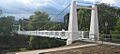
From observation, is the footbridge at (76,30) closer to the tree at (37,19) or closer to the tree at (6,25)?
the tree at (6,25)

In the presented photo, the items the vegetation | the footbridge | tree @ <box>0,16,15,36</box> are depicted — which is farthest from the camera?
tree @ <box>0,16,15,36</box>

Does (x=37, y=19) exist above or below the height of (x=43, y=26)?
above

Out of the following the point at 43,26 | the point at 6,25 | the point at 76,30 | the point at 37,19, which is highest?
the point at 37,19

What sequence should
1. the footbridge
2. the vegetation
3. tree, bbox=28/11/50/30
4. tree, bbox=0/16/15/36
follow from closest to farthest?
the footbridge
the vegetation
tree, bbox=0/16/15/36
tree, bbox=28/11/50/30

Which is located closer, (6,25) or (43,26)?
(43,26)

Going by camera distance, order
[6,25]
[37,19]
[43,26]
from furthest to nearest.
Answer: [37,19] → [6,25] → [43,26]

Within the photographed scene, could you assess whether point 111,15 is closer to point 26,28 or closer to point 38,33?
point 38,33

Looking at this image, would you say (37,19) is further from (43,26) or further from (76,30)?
(76,30)

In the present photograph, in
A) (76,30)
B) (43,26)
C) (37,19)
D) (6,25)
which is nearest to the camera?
(76,30)

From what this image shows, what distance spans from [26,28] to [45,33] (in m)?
50.6

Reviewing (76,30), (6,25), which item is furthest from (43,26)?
(76,30)

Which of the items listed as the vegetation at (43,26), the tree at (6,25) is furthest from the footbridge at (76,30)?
the tree at (6,25)

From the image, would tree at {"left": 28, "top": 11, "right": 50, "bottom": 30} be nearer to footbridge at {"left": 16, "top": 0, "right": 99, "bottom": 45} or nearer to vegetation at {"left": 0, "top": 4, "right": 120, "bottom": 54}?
vegetation at {"left": 0, "top": 4, "right": 120, "bottom": 54}

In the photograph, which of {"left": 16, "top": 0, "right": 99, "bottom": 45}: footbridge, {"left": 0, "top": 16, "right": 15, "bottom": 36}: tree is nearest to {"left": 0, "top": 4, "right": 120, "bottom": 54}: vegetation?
{"left": 0, "top": 16, "right": 15, "bottom": 36}: tree
